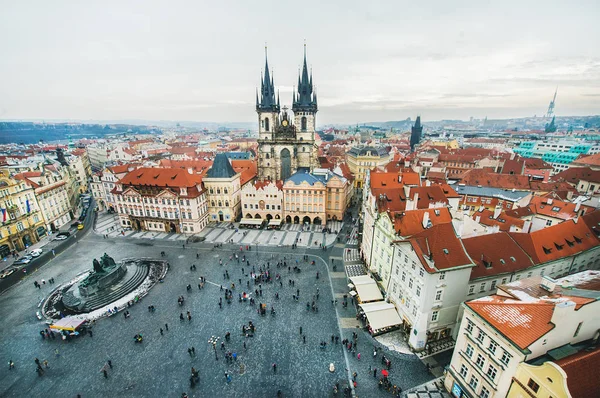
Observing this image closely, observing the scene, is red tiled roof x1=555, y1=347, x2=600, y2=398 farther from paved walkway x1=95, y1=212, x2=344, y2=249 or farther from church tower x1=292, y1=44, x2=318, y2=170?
church tower x1=292, y1=44, x2=318, y2=170

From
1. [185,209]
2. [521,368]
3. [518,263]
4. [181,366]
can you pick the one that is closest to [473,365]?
[521,368]

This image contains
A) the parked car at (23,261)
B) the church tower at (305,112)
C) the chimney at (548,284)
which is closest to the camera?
the chimney at (548,284)

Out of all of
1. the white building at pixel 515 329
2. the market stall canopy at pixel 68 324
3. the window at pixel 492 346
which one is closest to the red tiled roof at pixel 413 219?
the white building at pixel 515 329

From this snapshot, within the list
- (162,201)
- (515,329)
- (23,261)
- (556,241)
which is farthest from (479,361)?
(23,261)

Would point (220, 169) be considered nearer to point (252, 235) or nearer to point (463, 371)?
point (252, 235)

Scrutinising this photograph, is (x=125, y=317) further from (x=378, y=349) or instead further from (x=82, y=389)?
(x=378, y=349)

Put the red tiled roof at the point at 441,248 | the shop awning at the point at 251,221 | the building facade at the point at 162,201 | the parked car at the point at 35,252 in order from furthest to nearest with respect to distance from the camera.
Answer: the shop awning at the point at 251,221 → the building facade at the point at 162,201 → the parked car at the point at 35,252 → the red tiled roof at the point at 441,248

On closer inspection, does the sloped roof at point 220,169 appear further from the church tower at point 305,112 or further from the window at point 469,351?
the window at point 469,351

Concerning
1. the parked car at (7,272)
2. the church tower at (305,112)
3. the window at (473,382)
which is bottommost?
the parked car at (7,272)
